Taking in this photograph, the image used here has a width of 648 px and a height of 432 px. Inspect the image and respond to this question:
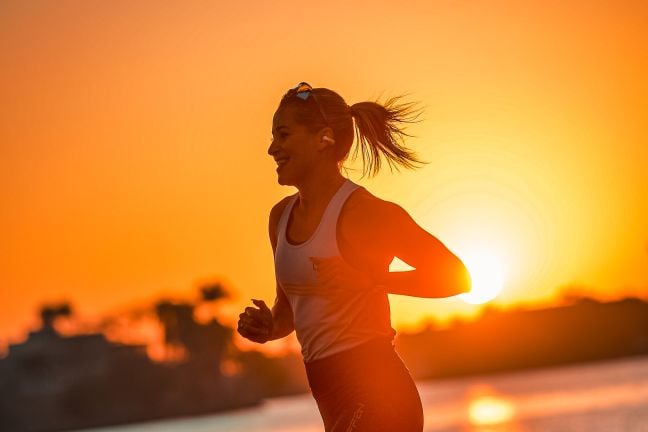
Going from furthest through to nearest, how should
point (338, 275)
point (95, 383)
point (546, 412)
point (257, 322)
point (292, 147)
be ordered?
point (95, 383)
point (546, 412)
point (257, 322)
point (292, 147)
point (338, 275)

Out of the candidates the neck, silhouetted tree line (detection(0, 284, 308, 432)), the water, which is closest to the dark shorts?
the neck

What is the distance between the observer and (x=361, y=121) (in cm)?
574

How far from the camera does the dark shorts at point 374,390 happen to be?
532cm

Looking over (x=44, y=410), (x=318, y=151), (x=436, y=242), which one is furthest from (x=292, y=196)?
(x=44, y=410)

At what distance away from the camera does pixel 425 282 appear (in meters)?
5.29

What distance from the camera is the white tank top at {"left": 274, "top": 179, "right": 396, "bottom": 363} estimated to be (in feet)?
17.4

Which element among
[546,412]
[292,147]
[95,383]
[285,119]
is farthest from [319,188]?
[95,383]

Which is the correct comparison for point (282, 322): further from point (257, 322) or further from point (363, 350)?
point (363, 350)

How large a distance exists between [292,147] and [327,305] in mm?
643

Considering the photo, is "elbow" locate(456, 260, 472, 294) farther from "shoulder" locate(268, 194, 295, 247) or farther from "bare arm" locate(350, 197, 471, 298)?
"shoulder" locate(268, 194, 295, 247)

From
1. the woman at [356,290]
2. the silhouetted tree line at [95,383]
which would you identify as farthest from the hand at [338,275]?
the silhouetted tree line at [95,383]

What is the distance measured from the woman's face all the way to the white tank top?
23 centimetres

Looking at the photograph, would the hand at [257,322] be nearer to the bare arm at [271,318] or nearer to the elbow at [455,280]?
the bare arm at [271,318]

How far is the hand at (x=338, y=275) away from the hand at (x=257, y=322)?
468mm
